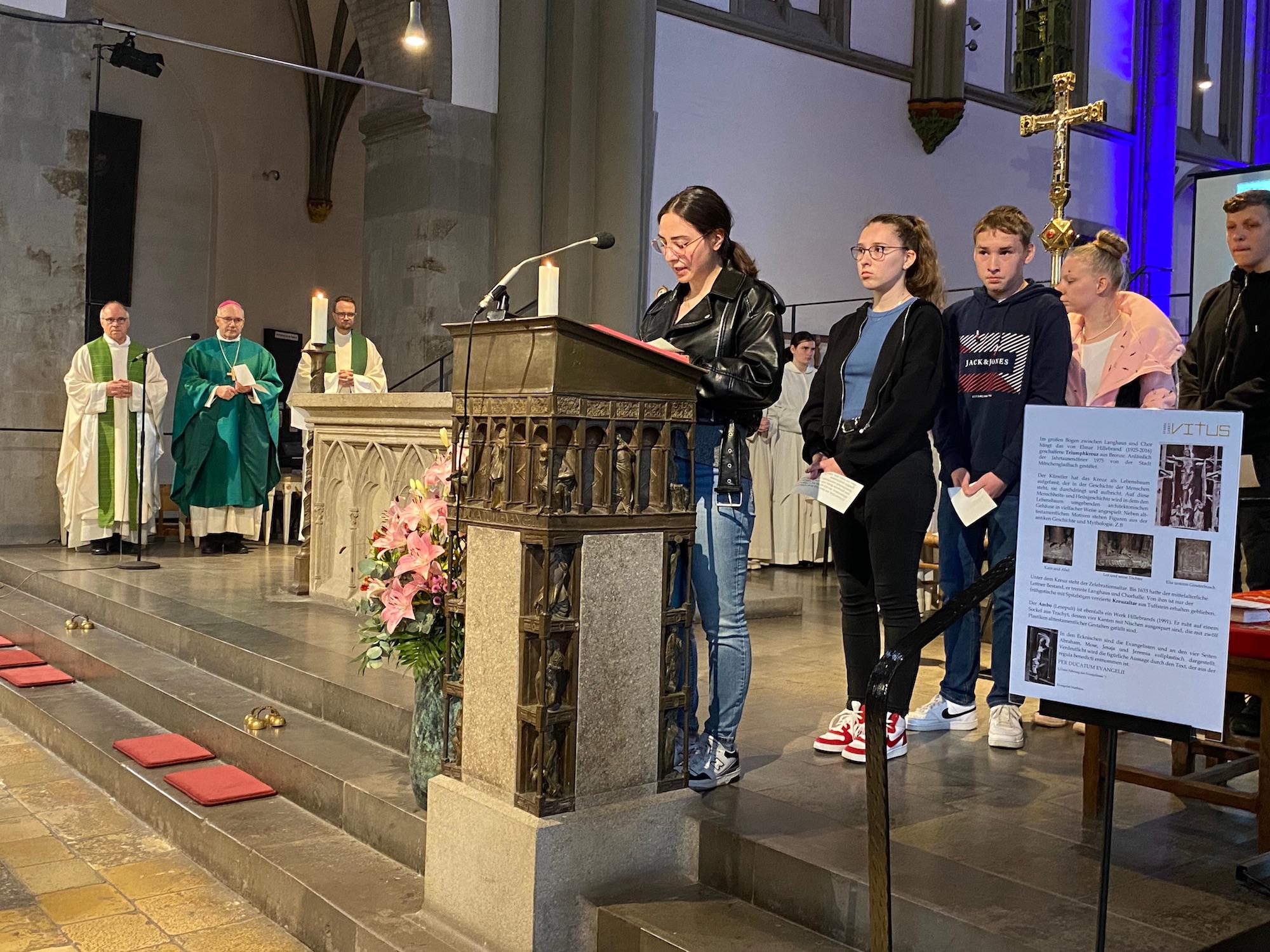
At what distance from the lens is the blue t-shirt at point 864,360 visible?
337cm

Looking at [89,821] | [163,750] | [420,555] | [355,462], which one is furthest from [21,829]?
[355,462]

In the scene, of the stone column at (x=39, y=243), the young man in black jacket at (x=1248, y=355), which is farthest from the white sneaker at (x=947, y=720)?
the stone column at (x=39, y=243)

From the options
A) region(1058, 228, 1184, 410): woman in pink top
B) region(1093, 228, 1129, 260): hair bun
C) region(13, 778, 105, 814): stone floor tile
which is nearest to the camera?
region(1058, 228, 1184, 410): woman in pink top

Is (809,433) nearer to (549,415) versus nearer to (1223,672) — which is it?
(549,415)

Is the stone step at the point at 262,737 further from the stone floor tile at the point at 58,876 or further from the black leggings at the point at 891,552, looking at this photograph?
the black leggings at the point at 891,552

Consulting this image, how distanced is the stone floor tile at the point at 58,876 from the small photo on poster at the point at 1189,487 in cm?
303

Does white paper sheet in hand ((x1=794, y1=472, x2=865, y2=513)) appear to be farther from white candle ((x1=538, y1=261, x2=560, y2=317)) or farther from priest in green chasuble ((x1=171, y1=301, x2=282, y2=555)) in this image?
priest in green chasuble ((x1=171, y1=301, x2=282, y2=555))

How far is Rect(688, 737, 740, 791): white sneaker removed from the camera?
3.11 meters

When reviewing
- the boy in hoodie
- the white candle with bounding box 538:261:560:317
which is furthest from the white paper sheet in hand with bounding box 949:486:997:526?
the white candle with bounding box 538:261:560:317

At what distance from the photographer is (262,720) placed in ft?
13.7

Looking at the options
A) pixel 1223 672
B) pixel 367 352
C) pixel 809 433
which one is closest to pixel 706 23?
pixel 367 352

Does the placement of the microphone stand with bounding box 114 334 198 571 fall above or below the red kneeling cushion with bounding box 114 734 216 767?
above

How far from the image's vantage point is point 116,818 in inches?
163

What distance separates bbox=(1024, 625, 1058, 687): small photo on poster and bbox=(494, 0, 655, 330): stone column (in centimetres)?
776
